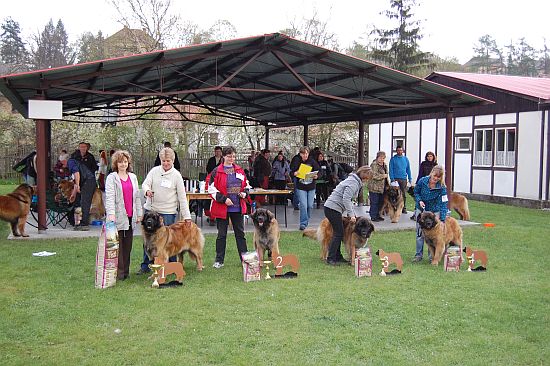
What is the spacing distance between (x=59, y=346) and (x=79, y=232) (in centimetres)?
584

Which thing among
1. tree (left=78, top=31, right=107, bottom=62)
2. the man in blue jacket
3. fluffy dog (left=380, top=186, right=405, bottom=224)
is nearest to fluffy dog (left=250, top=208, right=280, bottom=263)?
fluffy dog (left=380, top=186, right=405, bottom=224)

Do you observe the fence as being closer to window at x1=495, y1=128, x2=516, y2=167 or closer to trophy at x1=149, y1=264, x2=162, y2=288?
window at x1=495, y1=128, x2=516, y2=167

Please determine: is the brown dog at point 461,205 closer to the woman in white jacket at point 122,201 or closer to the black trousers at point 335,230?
the black trousers at point 335,230

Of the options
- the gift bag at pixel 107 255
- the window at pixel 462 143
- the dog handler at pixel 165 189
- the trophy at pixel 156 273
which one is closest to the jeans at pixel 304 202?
the dog handler at pixel 165 189

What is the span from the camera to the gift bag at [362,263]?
6902 millimetres

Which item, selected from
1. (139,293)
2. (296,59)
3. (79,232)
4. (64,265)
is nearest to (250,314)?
(139,293)

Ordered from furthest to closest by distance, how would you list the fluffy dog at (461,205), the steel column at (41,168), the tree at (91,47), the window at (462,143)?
1. the tree at (91,47)
2. the window at (462,143)
3. the fluffy dog at (461,205)
4. the steel column at (41,168)

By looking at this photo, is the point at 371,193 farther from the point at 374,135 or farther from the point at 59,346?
the point at 374,135

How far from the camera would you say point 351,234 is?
7.64m

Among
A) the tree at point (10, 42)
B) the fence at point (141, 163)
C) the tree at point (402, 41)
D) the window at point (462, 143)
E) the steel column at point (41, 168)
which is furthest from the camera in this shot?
the tree at point (10, 42)

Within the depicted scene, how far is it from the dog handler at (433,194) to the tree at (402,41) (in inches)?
1160

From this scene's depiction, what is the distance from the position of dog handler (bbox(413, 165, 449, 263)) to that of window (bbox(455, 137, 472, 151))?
12694 mm

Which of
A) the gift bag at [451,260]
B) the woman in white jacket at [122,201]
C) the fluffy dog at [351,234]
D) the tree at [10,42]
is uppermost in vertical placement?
the tree at [10,42]

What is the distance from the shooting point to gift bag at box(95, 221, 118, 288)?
19.9ft
